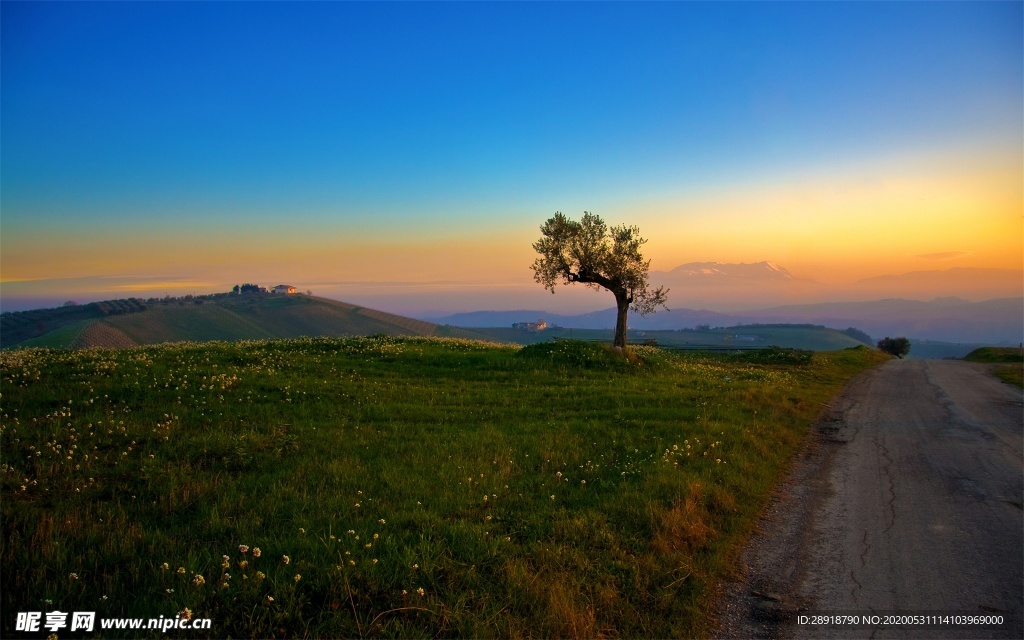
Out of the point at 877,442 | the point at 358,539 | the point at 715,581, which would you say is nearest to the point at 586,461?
the point at 715,581

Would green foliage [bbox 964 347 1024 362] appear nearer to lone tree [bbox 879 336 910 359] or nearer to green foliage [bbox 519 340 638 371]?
lone tree [bbox 879 336 910 359]

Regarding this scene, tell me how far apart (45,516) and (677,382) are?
2054 centimetres

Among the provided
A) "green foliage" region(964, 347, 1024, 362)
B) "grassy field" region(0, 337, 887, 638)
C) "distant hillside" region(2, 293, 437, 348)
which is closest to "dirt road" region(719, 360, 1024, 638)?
"grassy field" region(0, 337, 887, 638)

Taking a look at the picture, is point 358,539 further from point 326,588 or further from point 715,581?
point 715,581

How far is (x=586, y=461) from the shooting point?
35.4 feet

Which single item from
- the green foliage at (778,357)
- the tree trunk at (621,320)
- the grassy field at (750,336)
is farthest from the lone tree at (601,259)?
the grassy field at (750,336)

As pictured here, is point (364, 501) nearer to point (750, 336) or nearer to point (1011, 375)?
point (1011, 375)

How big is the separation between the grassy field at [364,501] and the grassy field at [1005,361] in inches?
852

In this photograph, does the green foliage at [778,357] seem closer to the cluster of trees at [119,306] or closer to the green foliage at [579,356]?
the green foliage at [579,356]

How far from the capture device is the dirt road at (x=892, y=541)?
20.7ft

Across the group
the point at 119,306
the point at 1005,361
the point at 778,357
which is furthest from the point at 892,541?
the point at 119,306

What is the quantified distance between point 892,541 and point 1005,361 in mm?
50025

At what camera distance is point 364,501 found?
817 cm

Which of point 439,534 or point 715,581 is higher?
point 439,534
